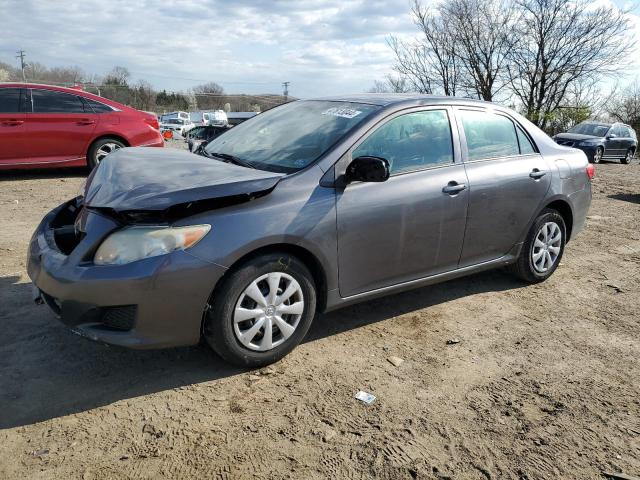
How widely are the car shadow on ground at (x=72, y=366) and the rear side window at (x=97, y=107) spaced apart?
526 cm

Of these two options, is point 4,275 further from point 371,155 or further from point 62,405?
point 371,155

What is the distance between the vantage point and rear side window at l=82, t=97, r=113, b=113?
8.61 m

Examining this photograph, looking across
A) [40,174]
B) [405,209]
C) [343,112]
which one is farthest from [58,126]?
[405,209]

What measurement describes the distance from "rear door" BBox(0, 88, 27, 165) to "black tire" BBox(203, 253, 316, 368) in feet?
21.6

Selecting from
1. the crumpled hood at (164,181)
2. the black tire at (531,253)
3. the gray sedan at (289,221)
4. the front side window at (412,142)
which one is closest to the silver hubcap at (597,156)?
the black tire at (531,253)

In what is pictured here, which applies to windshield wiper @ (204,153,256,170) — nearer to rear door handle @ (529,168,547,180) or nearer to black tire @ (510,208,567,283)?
rear door handle @ (529,168,547,180)

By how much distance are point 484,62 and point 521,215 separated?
25.3 metres

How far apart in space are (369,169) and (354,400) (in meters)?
1.35

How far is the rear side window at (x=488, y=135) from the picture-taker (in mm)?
4180

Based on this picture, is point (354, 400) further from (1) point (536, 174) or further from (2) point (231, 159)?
(1) point (536, 174)

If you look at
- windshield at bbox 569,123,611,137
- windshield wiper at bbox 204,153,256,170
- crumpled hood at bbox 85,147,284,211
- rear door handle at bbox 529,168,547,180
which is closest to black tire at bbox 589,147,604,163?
windshield at bbox 569,123,611,137

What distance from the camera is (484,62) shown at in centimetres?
2727

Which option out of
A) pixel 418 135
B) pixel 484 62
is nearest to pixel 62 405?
pixel 418 135

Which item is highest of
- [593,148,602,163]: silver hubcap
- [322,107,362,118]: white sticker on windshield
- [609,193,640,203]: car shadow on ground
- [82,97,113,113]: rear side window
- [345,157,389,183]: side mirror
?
[82,97,113,113]: rear side window
